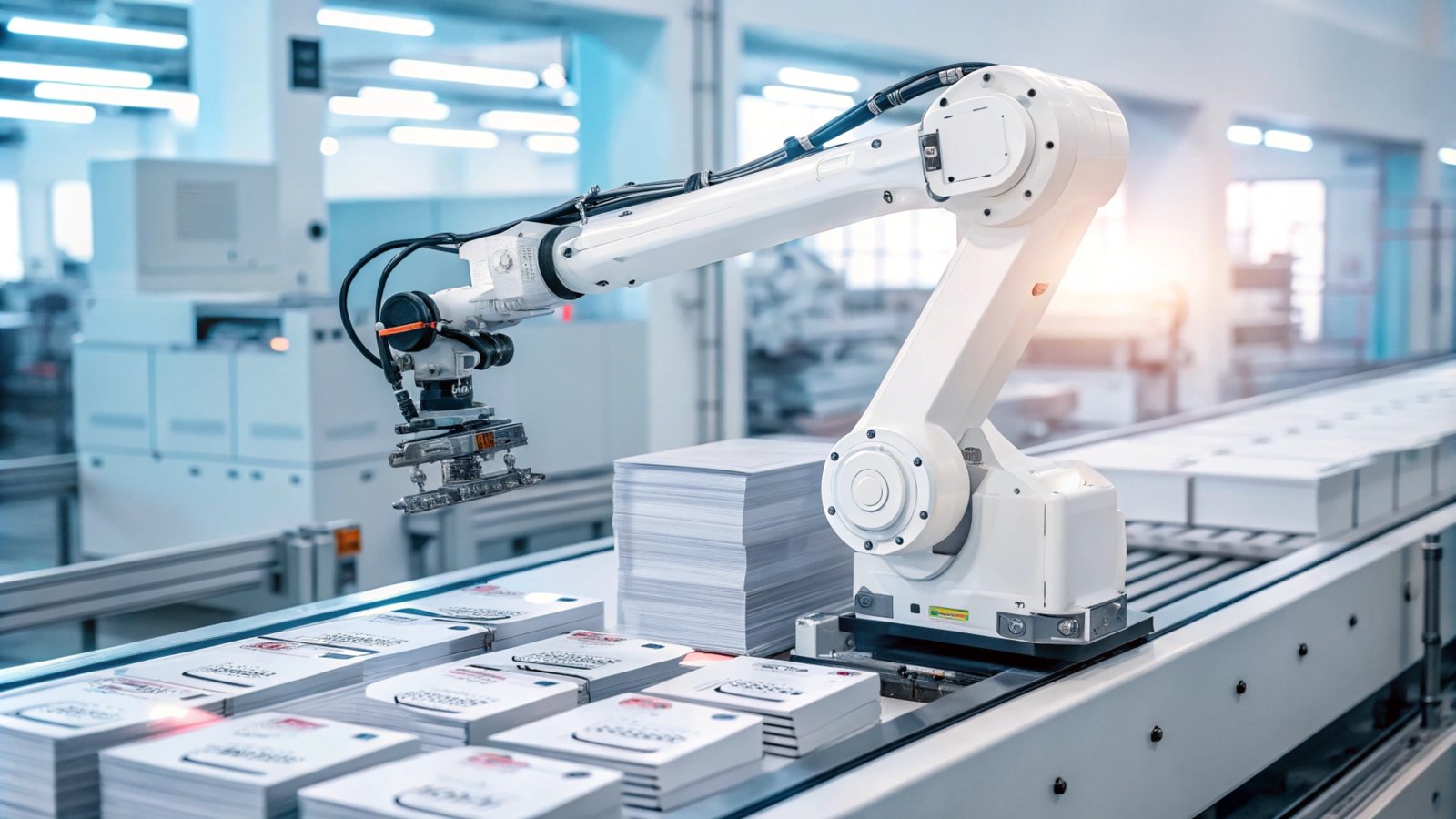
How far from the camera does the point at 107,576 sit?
9.59ft

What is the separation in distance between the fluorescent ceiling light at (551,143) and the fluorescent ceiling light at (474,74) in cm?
851

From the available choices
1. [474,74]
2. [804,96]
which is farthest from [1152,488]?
[804,96]

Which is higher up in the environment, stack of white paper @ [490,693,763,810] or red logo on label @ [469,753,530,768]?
red logo on label @ [469,753,530,768]

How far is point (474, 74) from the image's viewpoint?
26.1 ft

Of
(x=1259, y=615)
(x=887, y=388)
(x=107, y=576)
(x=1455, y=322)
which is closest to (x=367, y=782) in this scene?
(x=887, y=388)

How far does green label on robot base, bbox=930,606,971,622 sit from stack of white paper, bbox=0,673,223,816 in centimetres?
97

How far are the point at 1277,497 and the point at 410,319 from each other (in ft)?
6.62

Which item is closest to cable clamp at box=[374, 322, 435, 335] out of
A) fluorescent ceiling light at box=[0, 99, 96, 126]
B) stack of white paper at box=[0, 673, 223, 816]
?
stack of white paper at box=[0, 673, 223, 816]

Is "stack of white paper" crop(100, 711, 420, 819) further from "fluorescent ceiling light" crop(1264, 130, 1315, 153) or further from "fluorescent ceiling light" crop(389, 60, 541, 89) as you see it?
"fluorescent ceiling light" crop(1264, 130, 1315, 153)

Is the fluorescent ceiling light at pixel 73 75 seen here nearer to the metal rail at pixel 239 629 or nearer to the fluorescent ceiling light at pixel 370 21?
the fluorescent ceiling light at pixel 370 21

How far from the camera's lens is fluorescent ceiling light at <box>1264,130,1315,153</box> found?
1324 centimetres

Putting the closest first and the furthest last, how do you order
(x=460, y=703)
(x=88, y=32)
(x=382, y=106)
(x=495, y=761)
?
(x=495, y=761)
(x=460, y=703)
(x=88, y=32)
(x=382, y=106)

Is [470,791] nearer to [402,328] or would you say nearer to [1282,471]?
[402,328]

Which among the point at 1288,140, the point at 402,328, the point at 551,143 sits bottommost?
the point at 402,328
